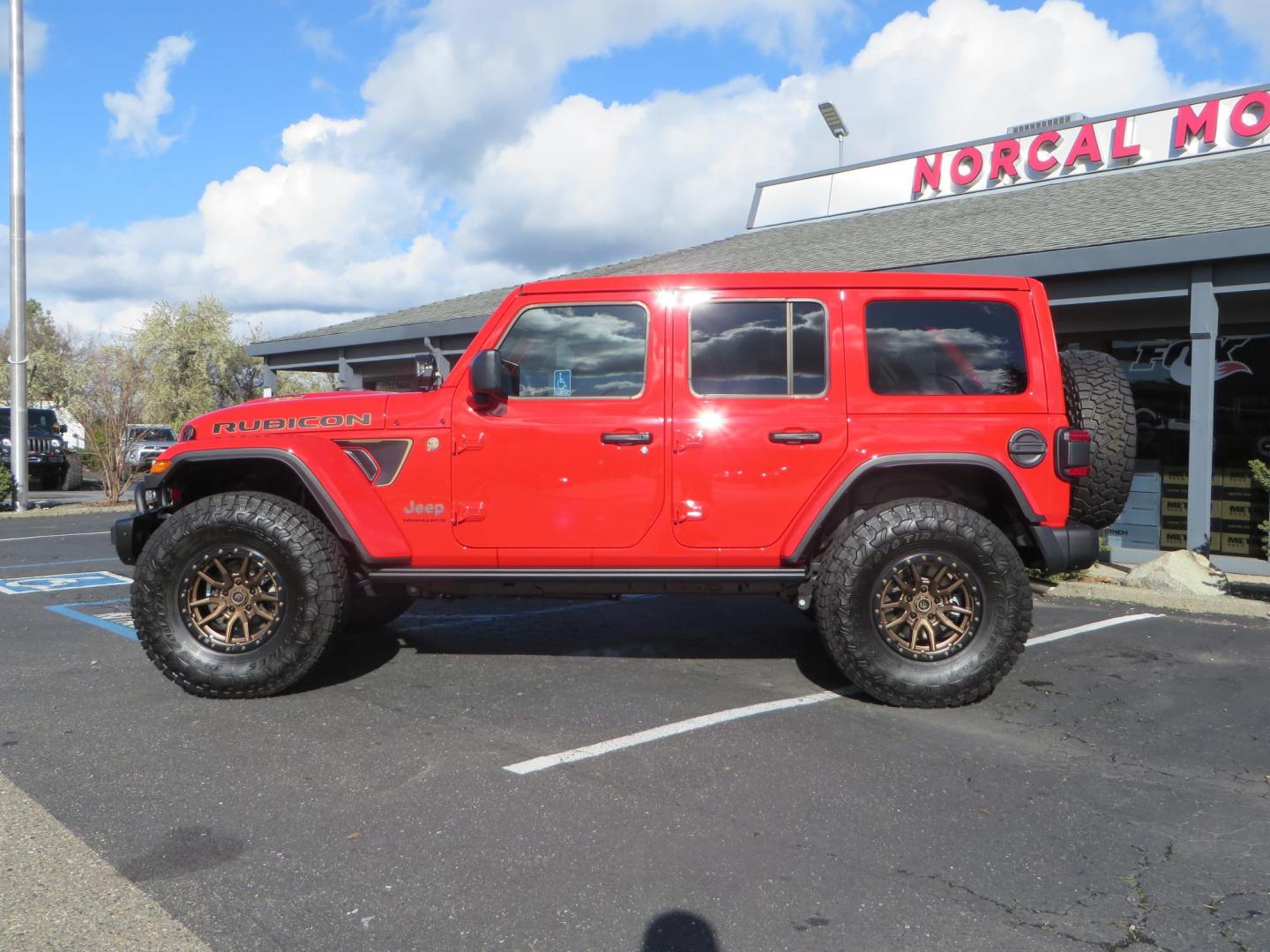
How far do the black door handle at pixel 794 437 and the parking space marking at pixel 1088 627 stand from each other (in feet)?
8.38

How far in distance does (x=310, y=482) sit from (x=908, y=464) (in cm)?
292

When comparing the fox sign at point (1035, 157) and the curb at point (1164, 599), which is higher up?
the fox sign at point (1035, 157)

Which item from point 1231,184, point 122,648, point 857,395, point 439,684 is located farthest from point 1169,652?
point 1231,184

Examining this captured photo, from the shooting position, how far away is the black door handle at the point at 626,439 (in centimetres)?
464

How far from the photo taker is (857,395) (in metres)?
4.69

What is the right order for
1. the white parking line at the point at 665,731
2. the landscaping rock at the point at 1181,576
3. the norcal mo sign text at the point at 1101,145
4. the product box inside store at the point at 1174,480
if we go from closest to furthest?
1. the white parking line at the point at 665,731
2. the landscaping rock at the point at 1181,576
3. the product box inside store at the point at 1174,480
4. the norcal mo sign text at the point at 1101,145

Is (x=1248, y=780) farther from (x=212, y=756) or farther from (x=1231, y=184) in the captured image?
(x=1231, y=184)

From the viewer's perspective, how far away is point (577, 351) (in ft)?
15.9

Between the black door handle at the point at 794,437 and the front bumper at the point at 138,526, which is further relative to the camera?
the front bumper at the point at 138,526

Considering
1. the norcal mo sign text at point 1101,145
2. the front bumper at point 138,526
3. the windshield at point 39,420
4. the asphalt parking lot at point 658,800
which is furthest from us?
the windshield at point 39,420

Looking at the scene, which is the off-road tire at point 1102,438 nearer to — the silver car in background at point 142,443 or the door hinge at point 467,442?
the door hinge at point 467,442

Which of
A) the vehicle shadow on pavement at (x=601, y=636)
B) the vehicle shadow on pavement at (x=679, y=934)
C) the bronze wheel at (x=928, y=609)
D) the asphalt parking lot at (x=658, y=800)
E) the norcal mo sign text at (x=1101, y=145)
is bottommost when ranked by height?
the vehicle shadow on pavement at (x=679, y=934)

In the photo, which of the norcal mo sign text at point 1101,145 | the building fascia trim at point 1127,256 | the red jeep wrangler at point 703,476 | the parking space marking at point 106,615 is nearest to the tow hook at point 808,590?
the red jeep wrangler at point 703,476

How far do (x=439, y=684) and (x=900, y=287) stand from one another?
3.15 m
